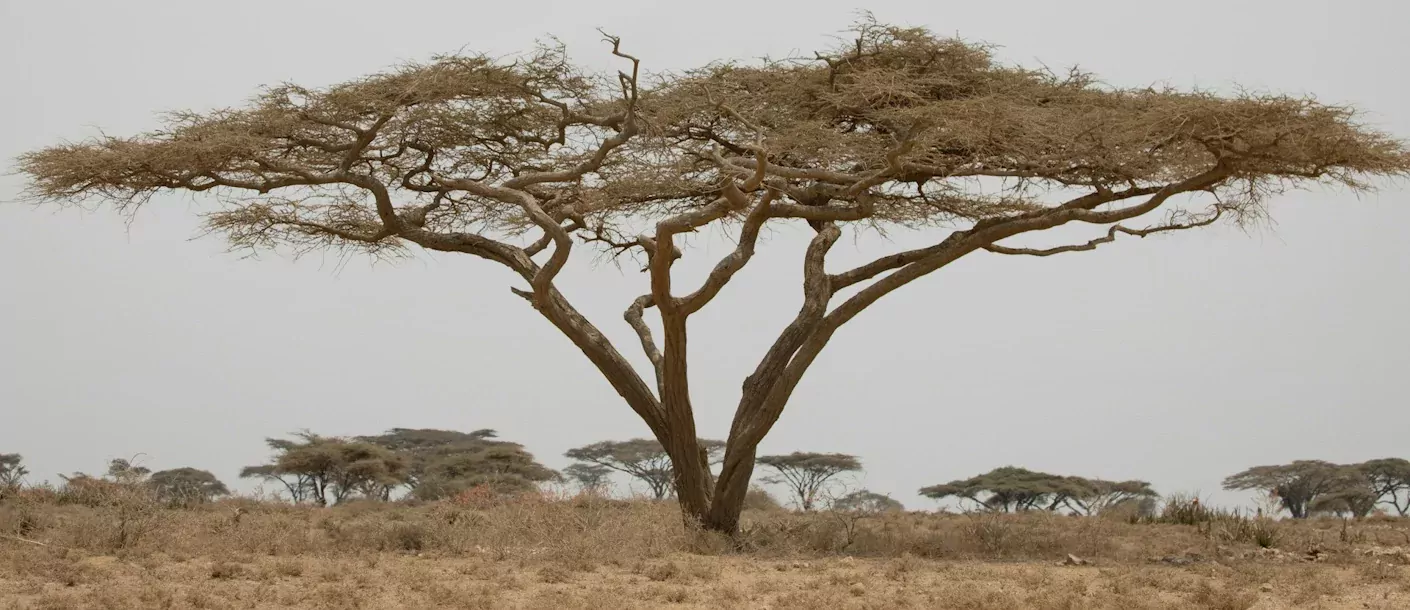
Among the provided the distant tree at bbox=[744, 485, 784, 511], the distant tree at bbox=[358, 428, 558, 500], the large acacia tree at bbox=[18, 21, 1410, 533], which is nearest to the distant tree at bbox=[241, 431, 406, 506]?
the distant tree at bbox=[358, 428, 558, 500]

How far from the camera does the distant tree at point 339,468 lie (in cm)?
2405

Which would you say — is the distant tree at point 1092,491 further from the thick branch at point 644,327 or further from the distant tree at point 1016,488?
the thick branch at point 644,327

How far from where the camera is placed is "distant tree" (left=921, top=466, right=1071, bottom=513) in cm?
2439

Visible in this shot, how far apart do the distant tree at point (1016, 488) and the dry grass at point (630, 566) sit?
11308 mm

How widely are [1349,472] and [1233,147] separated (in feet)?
54.9

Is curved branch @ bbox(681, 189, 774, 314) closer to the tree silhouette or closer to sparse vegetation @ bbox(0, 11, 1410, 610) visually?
sparse vegetation @ bbox(0, 11, 1410, 610)

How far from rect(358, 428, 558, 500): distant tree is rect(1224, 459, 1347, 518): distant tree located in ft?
41.7

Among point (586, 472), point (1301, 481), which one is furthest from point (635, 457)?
point (1301, 481)

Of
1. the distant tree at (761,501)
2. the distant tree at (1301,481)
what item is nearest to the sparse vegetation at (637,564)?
the distant tree at (761,501)

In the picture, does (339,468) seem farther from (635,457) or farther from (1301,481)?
(1301,481)

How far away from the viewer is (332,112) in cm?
1198

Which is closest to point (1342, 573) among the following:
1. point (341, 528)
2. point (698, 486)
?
point (698, 486)

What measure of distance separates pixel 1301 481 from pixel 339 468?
16732 millimetres

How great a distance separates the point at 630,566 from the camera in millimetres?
9352
